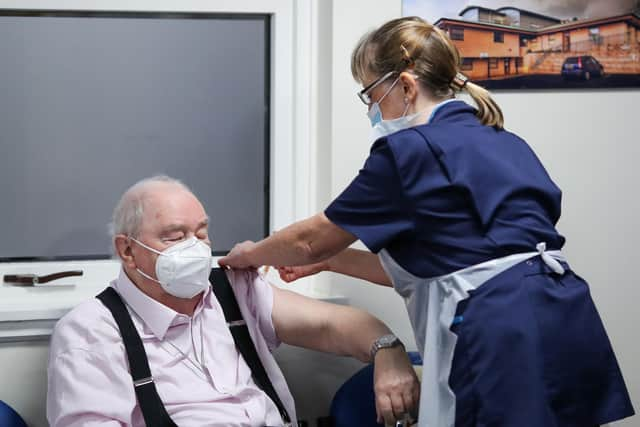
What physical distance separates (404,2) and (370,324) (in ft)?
3.34

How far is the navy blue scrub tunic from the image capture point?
1521 millimetres

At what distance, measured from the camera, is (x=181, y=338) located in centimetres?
189

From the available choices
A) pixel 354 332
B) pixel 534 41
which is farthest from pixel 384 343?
pixel 534 41

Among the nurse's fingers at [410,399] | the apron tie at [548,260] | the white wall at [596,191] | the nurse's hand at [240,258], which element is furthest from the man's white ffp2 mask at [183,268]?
the apron tie at [548,260]

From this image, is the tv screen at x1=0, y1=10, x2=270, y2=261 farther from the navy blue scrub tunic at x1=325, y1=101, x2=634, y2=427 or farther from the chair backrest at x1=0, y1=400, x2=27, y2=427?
the navy blue scrub tunic at x1=325, y1=101, x2=634, y2=427

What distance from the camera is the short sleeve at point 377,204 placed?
1563 mm

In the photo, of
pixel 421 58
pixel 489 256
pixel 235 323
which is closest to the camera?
pixel 489 256

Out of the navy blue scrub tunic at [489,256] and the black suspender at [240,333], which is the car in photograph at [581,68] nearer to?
the navy blue scrub tunic at [489,256]

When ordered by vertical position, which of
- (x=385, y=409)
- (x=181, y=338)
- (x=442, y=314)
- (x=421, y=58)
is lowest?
(x=385, y=409)

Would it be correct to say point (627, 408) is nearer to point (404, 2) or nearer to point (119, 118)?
point (404, 2)

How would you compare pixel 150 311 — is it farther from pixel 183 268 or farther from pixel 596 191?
pixel 596 191

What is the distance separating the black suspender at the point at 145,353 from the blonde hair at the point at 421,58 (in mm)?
696

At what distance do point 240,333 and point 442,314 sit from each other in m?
0.61

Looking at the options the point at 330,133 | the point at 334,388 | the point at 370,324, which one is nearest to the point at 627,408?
the point at 370,324
